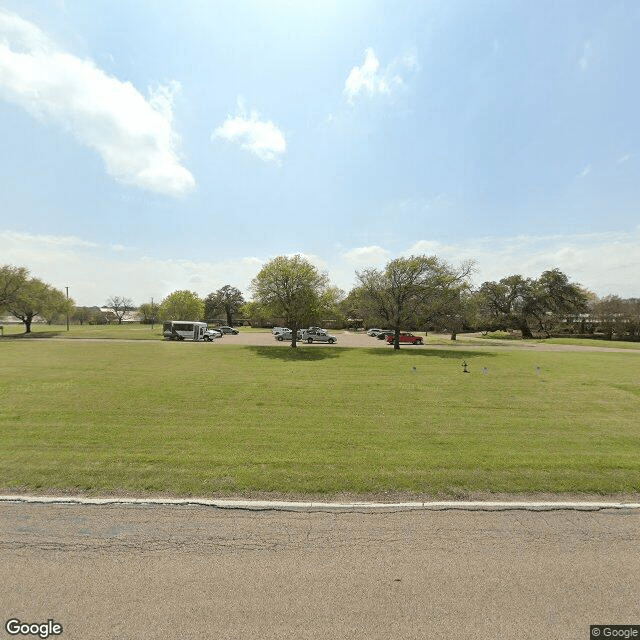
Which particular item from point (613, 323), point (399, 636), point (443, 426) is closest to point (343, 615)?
point (399, 636)

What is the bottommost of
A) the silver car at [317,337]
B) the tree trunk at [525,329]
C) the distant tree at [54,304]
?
the silver car at [317,337]

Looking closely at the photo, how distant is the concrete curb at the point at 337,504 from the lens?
446 cm

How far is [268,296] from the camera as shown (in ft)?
88.8

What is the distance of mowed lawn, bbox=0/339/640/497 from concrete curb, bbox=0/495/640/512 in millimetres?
298

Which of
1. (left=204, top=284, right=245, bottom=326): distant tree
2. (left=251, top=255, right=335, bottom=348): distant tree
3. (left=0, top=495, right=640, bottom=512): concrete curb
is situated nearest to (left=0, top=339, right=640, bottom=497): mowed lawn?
(left=0, top=495, right=640, bottom=512): concrete curb

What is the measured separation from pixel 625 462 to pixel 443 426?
3391 millimetres

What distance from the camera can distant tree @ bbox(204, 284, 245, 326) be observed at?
300ft

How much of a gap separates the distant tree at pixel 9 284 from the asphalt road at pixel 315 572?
5614cm

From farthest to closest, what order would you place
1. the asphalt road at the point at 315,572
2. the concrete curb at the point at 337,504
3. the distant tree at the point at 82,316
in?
the distant tree at the point at 82,316
the concrete curb at the point at 337,504
the asphalt road at the point at 315,572

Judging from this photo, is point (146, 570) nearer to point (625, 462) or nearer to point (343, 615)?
point (343, 615)

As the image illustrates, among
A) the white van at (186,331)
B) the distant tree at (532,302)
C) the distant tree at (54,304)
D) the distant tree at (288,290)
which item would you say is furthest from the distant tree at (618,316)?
the distant tree at (54,304)

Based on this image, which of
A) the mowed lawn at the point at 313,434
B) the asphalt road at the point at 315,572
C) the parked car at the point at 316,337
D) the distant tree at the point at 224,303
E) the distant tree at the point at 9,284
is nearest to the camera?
the asphalt road at the point at 315,572

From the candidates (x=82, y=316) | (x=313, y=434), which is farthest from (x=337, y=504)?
(x=82, y=316)

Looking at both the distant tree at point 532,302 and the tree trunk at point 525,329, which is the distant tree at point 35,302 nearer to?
the distant tree at point 532,302
